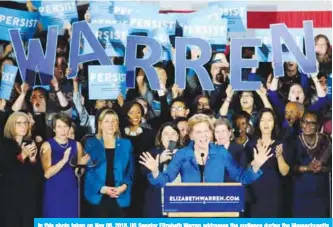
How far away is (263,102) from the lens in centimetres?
330

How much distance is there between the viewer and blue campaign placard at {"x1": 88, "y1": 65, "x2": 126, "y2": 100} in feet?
10.8

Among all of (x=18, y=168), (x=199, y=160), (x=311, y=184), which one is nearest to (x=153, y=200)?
(x=199, y=160)

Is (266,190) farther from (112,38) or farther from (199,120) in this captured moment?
(112,38)

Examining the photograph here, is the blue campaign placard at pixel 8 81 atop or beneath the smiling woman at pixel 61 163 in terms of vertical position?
atop

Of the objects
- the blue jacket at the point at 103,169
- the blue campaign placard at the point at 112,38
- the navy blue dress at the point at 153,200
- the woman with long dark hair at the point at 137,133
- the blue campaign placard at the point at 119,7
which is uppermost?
the blue campaign placard at the point at 119,7

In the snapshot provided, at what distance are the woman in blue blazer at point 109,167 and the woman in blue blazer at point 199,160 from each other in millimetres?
99

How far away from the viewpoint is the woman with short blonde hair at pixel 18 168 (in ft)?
10.8

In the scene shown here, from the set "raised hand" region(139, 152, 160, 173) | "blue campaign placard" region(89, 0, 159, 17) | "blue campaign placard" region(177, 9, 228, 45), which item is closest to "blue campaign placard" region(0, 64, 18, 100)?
"blue campaign placard" region(89, 0, 159, 17)

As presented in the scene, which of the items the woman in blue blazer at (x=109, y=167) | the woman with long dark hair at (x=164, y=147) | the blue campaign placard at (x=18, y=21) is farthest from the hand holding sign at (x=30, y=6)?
the woman with long dark hair at (x=164, y=147)

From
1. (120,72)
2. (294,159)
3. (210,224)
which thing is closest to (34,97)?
(120,72)

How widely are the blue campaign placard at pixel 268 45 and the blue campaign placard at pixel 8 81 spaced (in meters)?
1.17

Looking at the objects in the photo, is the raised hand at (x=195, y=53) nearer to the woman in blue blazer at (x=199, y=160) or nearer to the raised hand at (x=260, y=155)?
the woman in blue blazer at (x=199, y=160)

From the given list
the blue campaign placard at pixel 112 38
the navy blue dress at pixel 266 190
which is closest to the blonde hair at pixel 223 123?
the navy blue dress at pixel 266 190

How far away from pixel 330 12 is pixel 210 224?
46.0 inches
